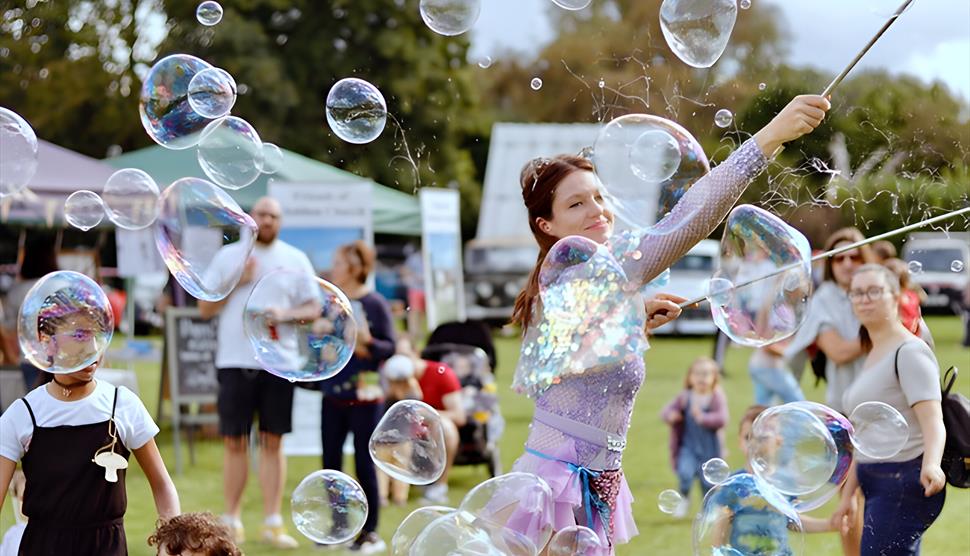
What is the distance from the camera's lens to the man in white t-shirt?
668cm

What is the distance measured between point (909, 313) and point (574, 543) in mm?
2253

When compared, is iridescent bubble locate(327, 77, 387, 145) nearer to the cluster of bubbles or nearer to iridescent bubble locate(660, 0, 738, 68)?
iridescent bubble locate(660, 0, 738, 68)

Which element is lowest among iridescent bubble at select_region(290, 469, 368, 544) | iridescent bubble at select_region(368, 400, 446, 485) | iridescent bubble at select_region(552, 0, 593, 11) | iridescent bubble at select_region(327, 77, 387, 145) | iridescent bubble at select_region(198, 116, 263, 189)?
iridescent bubble at select_region(290, 469, 368, 544)

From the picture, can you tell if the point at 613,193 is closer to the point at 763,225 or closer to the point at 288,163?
the point at 763,225

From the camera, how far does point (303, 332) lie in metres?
4.38

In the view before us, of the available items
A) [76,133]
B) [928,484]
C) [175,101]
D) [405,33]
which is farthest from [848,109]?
[76,133]

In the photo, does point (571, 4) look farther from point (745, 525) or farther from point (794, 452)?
point (745, 525)

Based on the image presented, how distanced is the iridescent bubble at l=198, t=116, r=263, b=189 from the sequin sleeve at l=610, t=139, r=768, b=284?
1.85 metres

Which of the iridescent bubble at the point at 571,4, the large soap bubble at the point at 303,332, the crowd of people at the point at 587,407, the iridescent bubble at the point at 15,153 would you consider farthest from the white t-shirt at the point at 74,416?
the iridescent bubble at the point at 571,4

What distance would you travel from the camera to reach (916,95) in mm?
4414

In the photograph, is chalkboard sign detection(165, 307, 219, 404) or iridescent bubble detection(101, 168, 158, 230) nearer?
iridescent bubble detection(101, 168, 158, 230)

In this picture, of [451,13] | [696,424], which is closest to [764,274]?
[451,13]

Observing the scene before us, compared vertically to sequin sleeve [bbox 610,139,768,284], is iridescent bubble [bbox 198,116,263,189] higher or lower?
higher

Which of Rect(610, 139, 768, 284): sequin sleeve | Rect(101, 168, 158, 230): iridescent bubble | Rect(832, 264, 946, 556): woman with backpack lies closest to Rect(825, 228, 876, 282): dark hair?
Rect(832, 264, 946, 556): woman with backpack
